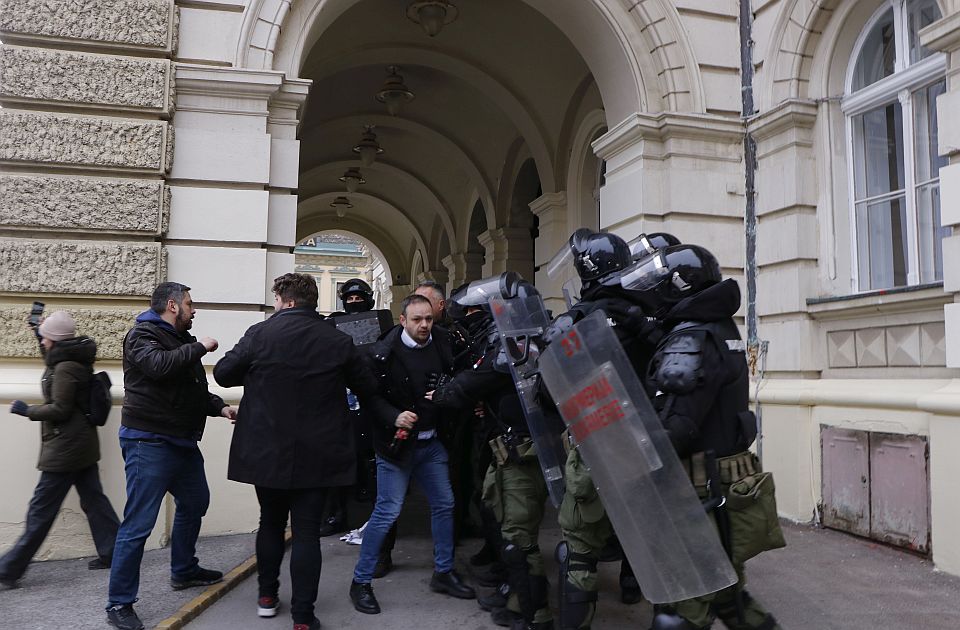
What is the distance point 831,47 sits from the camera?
21.9 ft

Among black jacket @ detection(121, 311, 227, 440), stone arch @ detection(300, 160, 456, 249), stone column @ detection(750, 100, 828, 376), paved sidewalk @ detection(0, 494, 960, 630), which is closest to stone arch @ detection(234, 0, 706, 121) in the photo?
stone column @ detection(750, 100, 828, 376)

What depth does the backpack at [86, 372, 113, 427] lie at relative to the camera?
5000 mm

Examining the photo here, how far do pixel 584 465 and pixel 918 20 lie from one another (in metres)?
4.92

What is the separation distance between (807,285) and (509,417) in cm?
374

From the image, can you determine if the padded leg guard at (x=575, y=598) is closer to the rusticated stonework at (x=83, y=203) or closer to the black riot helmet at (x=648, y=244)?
the black riot helmet at (x=648, y=244)

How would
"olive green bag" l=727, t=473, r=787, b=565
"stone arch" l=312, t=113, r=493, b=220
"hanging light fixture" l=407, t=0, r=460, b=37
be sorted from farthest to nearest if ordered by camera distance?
A: 1. "stone arch" l=312, t=113, r=493, b=220
2. "hanging light fixture" l=407, t=0, r=460, b=37
3. "olive green bag" l=727, t=473, r=787, b=565

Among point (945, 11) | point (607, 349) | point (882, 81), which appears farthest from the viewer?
point (882, 81)

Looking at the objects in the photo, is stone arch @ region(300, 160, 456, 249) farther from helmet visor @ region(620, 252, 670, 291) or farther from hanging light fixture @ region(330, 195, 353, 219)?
helmet visor @ region(620, 252, 670, 291)

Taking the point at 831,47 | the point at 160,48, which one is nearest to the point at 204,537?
the point at 160,48

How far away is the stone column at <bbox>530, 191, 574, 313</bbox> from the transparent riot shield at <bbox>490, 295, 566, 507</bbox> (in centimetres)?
602

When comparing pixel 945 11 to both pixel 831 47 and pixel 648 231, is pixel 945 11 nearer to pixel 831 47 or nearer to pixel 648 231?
pixel 831 47

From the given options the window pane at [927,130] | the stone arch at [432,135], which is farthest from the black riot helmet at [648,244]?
the stone arch at [432,135]

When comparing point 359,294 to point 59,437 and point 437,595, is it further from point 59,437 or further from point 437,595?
point 437,595

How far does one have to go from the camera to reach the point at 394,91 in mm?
11945
